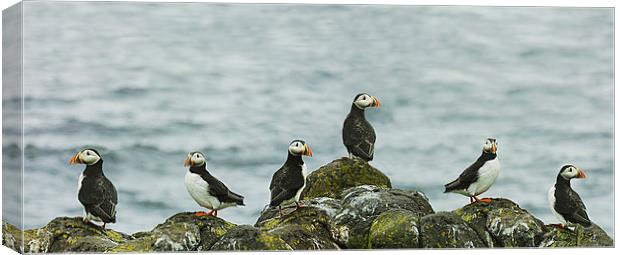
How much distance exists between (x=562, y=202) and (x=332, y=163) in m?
2.37

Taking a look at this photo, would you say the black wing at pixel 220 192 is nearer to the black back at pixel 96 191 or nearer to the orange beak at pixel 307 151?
the orange beak at pixel 307 151

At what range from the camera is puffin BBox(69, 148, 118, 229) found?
511 inches

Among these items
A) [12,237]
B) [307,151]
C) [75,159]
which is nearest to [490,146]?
[307,151]

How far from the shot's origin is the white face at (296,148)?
13.5m

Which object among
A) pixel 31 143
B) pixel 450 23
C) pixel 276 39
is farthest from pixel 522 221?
pixel 31 143

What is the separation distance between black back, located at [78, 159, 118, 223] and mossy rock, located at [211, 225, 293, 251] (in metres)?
1.09

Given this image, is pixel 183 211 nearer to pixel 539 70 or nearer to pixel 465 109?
pixel 465 109

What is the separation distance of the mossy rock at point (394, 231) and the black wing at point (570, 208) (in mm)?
1514

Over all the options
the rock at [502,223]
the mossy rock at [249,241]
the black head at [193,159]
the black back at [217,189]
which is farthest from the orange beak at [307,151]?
the rock at [502,223]

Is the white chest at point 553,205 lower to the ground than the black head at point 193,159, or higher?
lower

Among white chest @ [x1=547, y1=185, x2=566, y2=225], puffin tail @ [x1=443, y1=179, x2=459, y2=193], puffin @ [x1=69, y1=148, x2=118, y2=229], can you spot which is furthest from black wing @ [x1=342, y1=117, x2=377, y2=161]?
puffin @ [x1=69, y1=148, x2=118, y2=229]

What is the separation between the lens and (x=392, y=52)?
541 inches

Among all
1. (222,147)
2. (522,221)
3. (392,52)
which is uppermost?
(392,52)

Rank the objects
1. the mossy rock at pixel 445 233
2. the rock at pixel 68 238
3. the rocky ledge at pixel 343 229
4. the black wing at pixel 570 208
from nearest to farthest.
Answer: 1. the rock at pixel 68 238
2. the rocky ledge at pixel 343 229
3. the mossy rock at pixel 445 233
4. the black wing at pixel 570 208
